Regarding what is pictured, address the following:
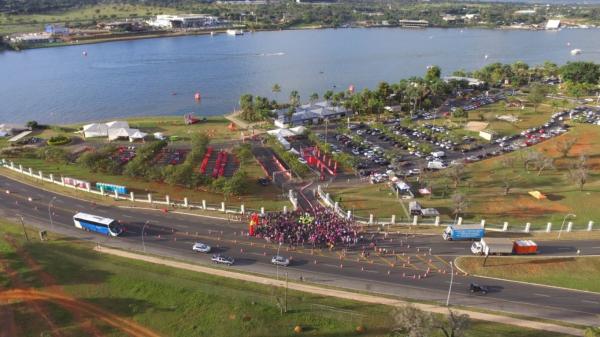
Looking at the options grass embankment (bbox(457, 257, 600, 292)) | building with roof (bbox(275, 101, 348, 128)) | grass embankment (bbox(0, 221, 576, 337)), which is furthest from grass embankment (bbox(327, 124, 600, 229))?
building with roof (bbox(275, 101, 348, 128))

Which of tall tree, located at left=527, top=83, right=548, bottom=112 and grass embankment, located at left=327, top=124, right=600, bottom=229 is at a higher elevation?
tall tree, located at left=527, top=83, right=548, bottom=112

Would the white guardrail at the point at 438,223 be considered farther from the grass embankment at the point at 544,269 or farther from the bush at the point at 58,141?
the bush at the point at 58,141

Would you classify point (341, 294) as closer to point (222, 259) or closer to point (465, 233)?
point (222, 259)

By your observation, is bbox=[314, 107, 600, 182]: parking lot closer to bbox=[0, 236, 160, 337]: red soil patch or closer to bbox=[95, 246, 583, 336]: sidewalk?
bbox=[95, 246, 583, 336]: sidewalk

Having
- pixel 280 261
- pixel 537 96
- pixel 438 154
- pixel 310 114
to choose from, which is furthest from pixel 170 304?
pixel 537 96

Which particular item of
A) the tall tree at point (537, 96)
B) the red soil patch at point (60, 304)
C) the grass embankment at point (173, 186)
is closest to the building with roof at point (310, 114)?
the grass embankment at point (173, 186)
